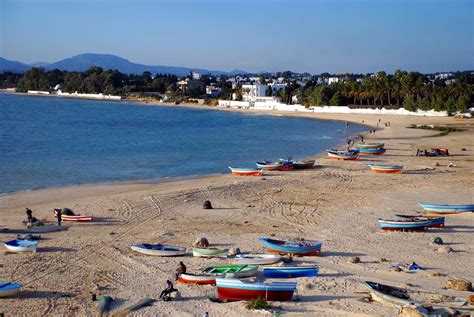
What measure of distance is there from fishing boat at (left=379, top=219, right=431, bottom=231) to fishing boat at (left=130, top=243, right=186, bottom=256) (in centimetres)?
682

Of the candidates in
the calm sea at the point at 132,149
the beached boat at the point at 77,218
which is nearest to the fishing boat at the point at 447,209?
the beached boat at the point at 77,218

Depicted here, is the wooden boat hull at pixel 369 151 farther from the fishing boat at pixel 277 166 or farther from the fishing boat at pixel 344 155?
the fishing boat at pixel 277 166

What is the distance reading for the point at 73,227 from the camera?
63.6 ft

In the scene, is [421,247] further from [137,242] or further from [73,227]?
[73,227]

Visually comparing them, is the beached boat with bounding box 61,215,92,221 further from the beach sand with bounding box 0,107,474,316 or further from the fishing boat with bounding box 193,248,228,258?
the fishing boat with bounding box 193,248,228,258

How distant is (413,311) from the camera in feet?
36.3

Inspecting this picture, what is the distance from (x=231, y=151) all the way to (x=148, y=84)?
138m

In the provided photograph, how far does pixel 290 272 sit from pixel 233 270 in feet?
4.49

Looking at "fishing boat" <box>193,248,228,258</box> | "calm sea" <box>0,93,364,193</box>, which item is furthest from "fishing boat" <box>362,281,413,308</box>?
"calm sea" <box>0,93,364,193</box>

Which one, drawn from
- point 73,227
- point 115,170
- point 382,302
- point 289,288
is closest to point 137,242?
point 73,227

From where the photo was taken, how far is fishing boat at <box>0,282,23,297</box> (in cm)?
1266

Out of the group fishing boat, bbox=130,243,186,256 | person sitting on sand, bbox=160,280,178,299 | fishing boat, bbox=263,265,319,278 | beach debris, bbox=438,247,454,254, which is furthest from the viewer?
beach debris, bbox=438,247,454,254

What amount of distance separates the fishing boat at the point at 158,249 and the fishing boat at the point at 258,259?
196 cm

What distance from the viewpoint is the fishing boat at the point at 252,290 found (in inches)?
476
